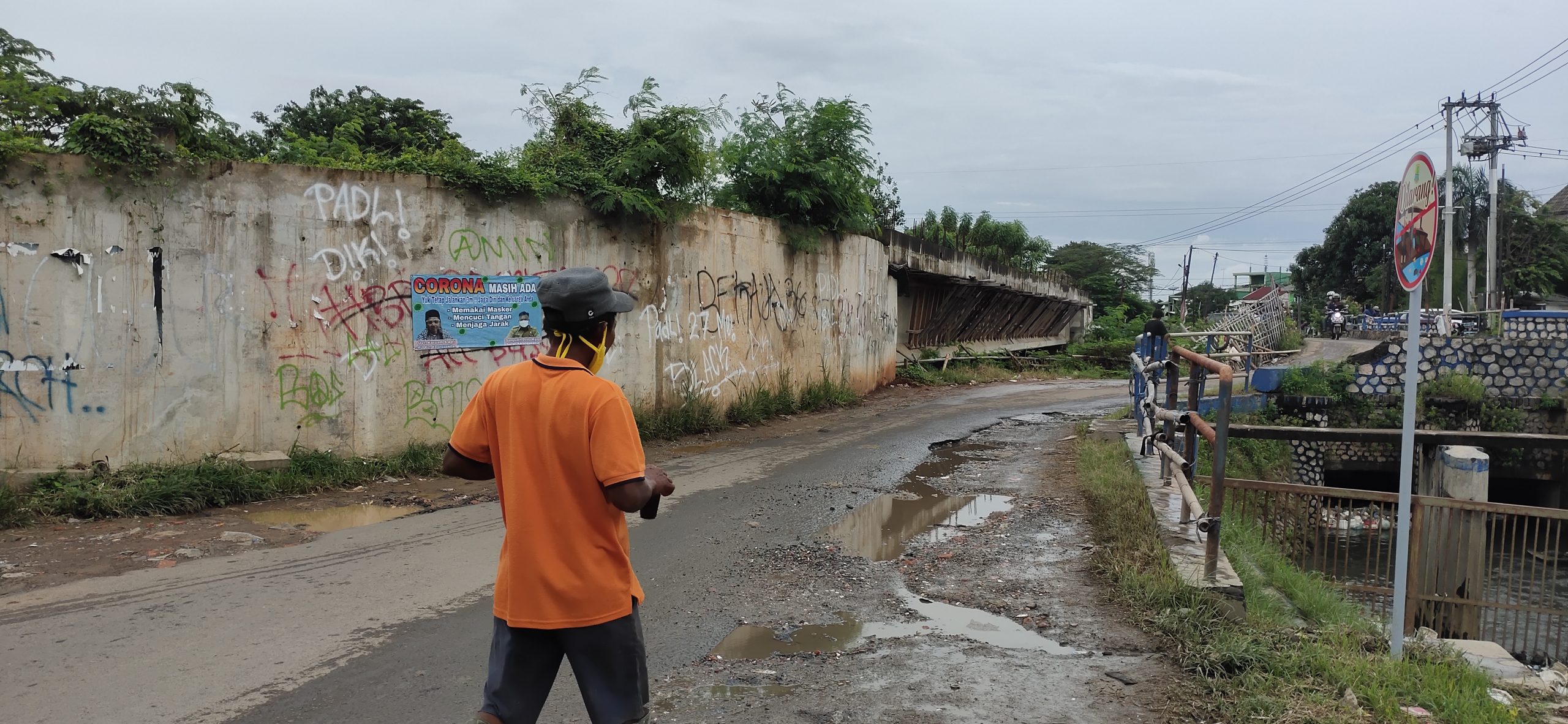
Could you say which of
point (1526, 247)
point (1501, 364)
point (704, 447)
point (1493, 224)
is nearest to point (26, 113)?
point (704, 447)

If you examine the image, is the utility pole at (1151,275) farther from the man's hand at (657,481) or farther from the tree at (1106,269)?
the man's hand at (657,481)

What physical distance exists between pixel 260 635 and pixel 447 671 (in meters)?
1.16

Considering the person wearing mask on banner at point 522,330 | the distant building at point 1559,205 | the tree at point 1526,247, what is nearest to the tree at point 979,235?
the person wearing mask on banner at point 522,330

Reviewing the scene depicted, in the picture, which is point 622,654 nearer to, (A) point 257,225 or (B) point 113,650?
(B) point 113,650

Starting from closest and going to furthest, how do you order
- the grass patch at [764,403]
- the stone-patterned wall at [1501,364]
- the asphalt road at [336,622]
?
the asphalt road at [336,622]
the grass patch at [764,403]
the stone-patterned wall at [1501,364]

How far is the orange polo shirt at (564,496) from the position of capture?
2.39 m

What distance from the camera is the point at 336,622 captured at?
472 cm

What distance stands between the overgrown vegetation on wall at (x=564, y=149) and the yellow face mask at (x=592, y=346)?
669cm

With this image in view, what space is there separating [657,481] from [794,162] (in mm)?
12012

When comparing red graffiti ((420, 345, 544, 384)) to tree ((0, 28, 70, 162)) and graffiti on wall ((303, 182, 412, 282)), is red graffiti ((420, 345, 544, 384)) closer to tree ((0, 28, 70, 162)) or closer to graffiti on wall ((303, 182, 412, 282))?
graffiti on wall ((303, 182, 412, 282))

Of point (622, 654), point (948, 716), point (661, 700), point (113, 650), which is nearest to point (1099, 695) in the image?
point (948, 716)

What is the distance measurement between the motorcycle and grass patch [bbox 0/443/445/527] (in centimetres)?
2985

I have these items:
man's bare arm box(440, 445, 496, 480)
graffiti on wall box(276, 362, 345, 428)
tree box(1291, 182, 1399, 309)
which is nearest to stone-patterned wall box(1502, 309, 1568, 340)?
graffiti on wall box(276, 362, 345, 428)

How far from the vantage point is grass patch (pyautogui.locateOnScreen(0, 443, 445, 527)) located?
22.3ft
